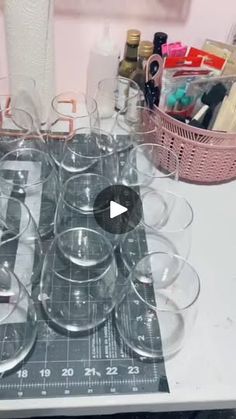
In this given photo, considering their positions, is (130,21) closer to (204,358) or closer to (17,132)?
(17,132)

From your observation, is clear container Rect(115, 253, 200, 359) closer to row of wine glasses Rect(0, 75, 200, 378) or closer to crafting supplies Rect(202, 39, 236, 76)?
row of wine glasses Rect(0, 75, 200, 378)

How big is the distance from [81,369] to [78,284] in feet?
0.39

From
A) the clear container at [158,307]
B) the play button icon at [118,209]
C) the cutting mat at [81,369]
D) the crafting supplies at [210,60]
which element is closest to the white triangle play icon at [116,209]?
the play button icon at [118,209]

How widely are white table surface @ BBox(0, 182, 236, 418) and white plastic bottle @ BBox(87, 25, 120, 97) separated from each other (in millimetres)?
351

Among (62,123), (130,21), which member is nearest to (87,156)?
(62,123)

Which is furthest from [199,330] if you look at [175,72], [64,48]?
[64,48]

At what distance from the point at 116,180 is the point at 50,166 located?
0.39 feet

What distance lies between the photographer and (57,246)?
0.64m

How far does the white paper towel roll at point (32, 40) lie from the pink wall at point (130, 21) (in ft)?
0.34

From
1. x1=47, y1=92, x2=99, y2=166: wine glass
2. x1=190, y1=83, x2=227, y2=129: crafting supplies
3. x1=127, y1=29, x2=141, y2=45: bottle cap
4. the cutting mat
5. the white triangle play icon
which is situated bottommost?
the cutting mat

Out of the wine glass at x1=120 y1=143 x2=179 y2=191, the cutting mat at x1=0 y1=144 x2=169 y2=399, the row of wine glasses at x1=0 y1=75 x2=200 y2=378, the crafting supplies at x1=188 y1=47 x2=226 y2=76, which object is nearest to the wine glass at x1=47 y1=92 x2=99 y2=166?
the row of wine glasses at x1=0 y1=75 x2=200 y2=378

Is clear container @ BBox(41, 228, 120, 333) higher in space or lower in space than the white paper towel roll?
lower

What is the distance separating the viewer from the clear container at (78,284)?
0.57 metres

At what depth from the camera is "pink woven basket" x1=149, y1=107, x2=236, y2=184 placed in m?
0.73
